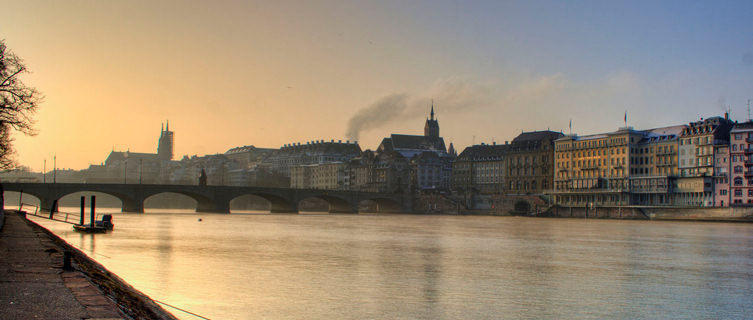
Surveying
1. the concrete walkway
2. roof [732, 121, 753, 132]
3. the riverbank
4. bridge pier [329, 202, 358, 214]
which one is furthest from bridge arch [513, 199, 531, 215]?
the concrete walkway

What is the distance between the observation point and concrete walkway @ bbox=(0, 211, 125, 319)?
1160 cm

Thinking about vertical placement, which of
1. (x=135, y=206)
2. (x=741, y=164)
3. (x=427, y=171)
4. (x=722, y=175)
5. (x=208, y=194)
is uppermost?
(x=427, y=171)

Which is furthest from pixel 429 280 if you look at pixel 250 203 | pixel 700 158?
pixel 250 203

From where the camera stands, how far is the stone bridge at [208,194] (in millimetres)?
102250

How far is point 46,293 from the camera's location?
13602 mm

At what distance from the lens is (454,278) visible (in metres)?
27.8

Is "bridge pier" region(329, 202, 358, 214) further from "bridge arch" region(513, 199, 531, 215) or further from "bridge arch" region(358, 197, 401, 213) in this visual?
"bridge arch" region(513, 199, 531, 215)

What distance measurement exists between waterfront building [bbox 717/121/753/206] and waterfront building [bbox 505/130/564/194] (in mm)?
44037

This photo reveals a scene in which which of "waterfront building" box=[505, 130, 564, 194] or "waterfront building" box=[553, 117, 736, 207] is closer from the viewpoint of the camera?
"waterfront building" box=[553, 117, 736, 207]

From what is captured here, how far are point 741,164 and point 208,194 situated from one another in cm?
8602

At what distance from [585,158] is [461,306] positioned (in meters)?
124

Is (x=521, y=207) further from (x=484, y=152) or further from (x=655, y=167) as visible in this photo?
(x=484, y=152)

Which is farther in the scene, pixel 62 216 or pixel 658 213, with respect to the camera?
pixel 658 213

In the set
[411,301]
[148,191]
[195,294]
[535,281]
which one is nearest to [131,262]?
[195,294]
